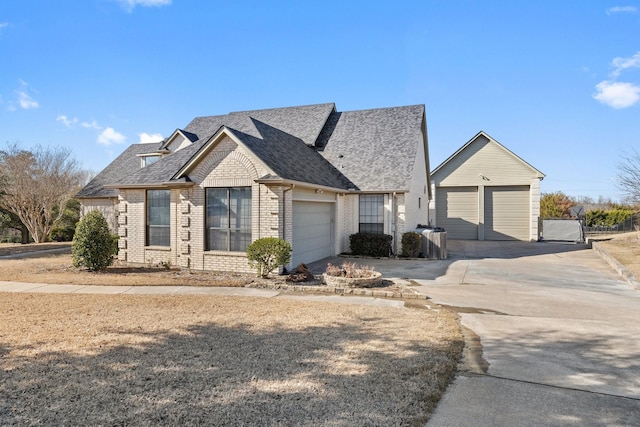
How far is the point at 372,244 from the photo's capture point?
55.4 feet

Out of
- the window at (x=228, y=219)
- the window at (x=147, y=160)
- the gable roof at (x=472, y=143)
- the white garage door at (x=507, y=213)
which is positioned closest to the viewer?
the window at (x=228, y=219)

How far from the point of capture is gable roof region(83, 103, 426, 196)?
42.9 ft

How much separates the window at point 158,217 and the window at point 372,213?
840 cm

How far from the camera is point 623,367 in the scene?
5059 millimetres

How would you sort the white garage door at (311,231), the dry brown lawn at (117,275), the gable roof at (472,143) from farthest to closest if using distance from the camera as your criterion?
the gable roof at (472,143)
the white garage door at (311,231)
the dry brown lawn at (117,275)

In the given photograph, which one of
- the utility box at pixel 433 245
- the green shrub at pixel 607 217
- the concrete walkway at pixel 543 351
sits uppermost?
the green shrub at pixel 607 217

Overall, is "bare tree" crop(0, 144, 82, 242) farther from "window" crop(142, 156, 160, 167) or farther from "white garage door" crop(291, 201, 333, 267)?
"white garage door" crop(291, 201, 333, 267)

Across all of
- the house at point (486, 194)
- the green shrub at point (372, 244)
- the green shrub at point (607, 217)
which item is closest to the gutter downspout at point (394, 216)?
the green shrub at point (372, 244)

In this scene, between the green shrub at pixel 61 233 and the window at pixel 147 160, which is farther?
the green shrub at pixel 61 233

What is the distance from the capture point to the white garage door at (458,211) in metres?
27.3

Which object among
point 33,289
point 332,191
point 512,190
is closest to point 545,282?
point 332,191

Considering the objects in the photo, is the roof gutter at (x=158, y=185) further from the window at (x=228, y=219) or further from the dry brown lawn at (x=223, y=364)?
the dry brown lawn at (x=223, y=364)

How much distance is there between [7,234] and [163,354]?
32.4m

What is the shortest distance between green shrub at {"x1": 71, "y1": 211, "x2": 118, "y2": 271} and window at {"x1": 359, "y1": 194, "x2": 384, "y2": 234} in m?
10.4
